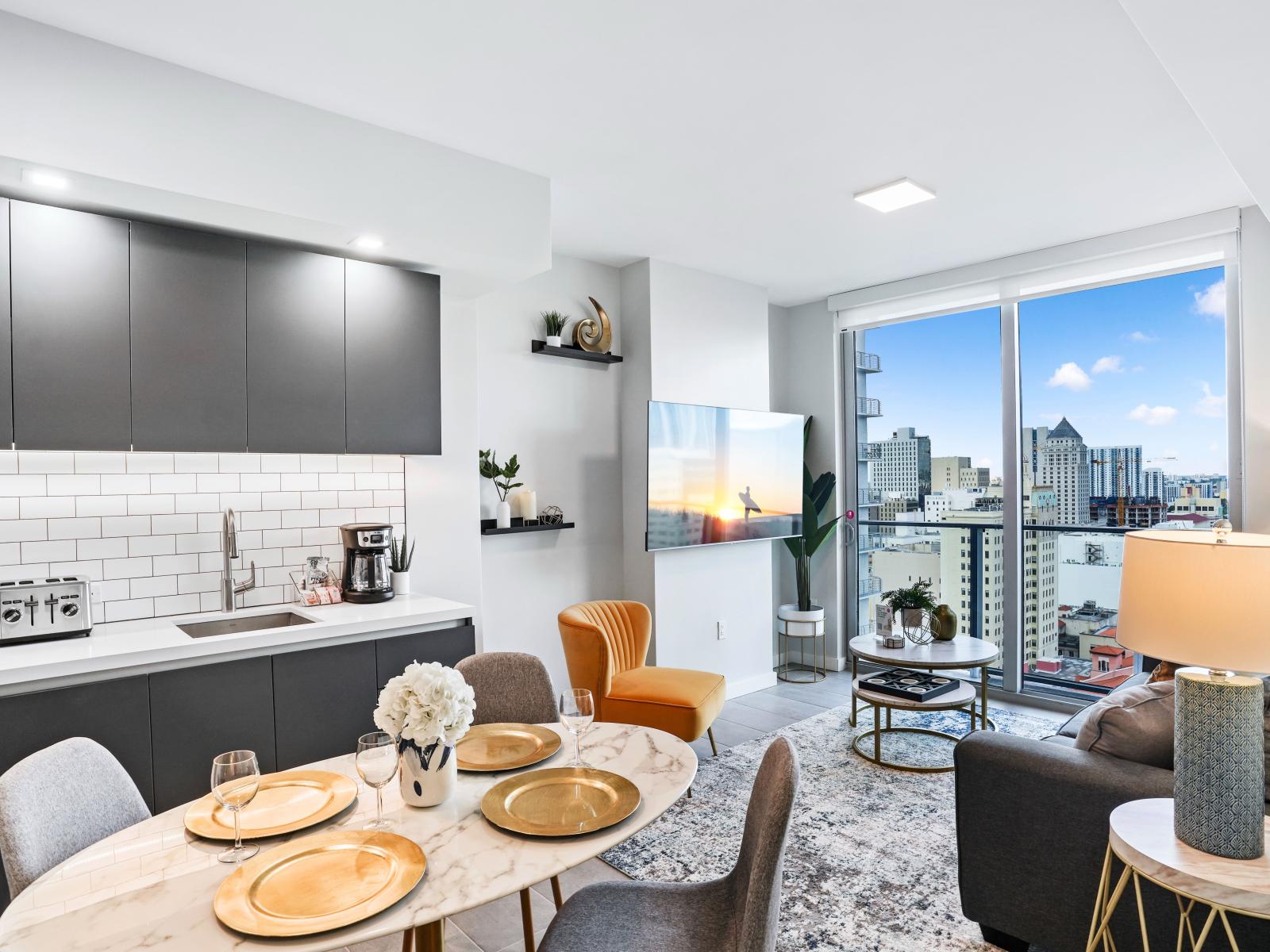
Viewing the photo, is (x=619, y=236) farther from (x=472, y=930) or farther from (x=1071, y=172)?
(x=472, y=930)

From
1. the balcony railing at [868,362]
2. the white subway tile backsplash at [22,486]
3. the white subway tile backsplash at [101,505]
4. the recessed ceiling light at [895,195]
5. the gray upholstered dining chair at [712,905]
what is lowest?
the gray upholstered dining chair at [712,905]

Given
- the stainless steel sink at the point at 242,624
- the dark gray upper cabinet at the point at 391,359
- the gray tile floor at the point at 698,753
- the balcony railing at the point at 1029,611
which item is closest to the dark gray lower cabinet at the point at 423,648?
the stainless steel sink at the point at 242,624

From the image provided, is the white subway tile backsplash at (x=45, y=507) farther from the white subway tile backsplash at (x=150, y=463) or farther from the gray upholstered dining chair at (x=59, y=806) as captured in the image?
the gray upholstered dining chair at (x=59, y=806)

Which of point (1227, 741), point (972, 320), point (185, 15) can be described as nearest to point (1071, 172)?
point (972, 320)

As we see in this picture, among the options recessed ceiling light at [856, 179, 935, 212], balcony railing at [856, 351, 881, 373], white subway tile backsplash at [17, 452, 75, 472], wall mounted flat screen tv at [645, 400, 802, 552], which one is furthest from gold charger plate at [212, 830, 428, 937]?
balcony railing at [856, 351, 881, 373]

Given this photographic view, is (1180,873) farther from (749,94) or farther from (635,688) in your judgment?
(749,94)

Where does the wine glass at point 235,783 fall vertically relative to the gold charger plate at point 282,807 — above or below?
above

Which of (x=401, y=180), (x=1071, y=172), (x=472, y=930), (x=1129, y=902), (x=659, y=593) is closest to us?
(x=1129, y=902)

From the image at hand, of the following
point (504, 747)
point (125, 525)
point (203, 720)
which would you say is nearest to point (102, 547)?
point (125, 525)

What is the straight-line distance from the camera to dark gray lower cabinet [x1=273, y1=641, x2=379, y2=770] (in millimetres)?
2586

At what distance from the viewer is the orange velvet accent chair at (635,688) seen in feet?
10.9

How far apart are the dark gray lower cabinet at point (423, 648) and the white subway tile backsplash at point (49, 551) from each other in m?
1.10

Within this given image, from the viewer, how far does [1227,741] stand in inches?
62.3

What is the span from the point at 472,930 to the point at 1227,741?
6.96 ft
